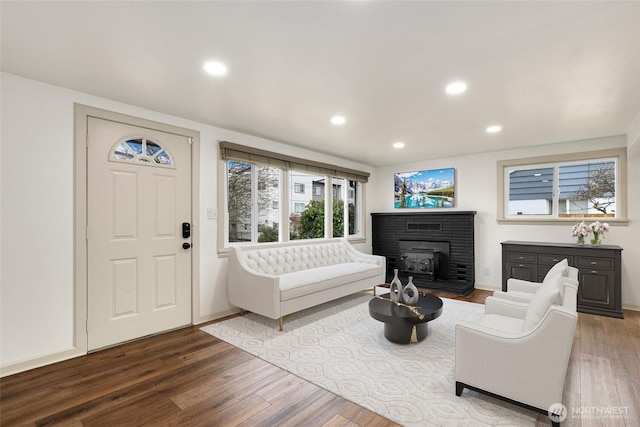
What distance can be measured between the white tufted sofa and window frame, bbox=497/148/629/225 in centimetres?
232

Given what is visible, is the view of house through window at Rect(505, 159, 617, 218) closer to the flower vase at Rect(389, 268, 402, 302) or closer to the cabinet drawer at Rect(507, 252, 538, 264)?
the cabinet drawer at Rect(507, 252, 538, 264)

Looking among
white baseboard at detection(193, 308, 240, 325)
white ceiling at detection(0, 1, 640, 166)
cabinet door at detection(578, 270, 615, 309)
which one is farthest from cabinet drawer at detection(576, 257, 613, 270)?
white baseboard at detection(193, 308, 240, 325)

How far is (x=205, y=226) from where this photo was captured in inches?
148

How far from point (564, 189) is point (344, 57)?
177 inches

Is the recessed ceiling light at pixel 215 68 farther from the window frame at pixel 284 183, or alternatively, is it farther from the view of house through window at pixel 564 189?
the view of house through window at pixel 564 189

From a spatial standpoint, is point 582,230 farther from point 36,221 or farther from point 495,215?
point 36,221

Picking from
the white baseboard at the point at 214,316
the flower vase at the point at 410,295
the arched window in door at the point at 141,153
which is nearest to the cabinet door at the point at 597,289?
the flower vase at the point at 410,295

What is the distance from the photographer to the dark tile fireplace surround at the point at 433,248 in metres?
5.34

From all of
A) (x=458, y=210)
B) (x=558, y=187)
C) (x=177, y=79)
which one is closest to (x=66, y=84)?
(x=177, y=79)

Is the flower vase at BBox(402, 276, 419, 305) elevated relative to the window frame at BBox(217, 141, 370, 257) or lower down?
lower down

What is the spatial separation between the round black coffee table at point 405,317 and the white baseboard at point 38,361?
2.77 metres

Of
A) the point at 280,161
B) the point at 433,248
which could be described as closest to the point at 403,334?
the point at 280,161

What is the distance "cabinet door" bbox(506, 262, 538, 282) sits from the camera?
4420 mm

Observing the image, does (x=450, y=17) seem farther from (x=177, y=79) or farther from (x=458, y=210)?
(x=458, y=210)
